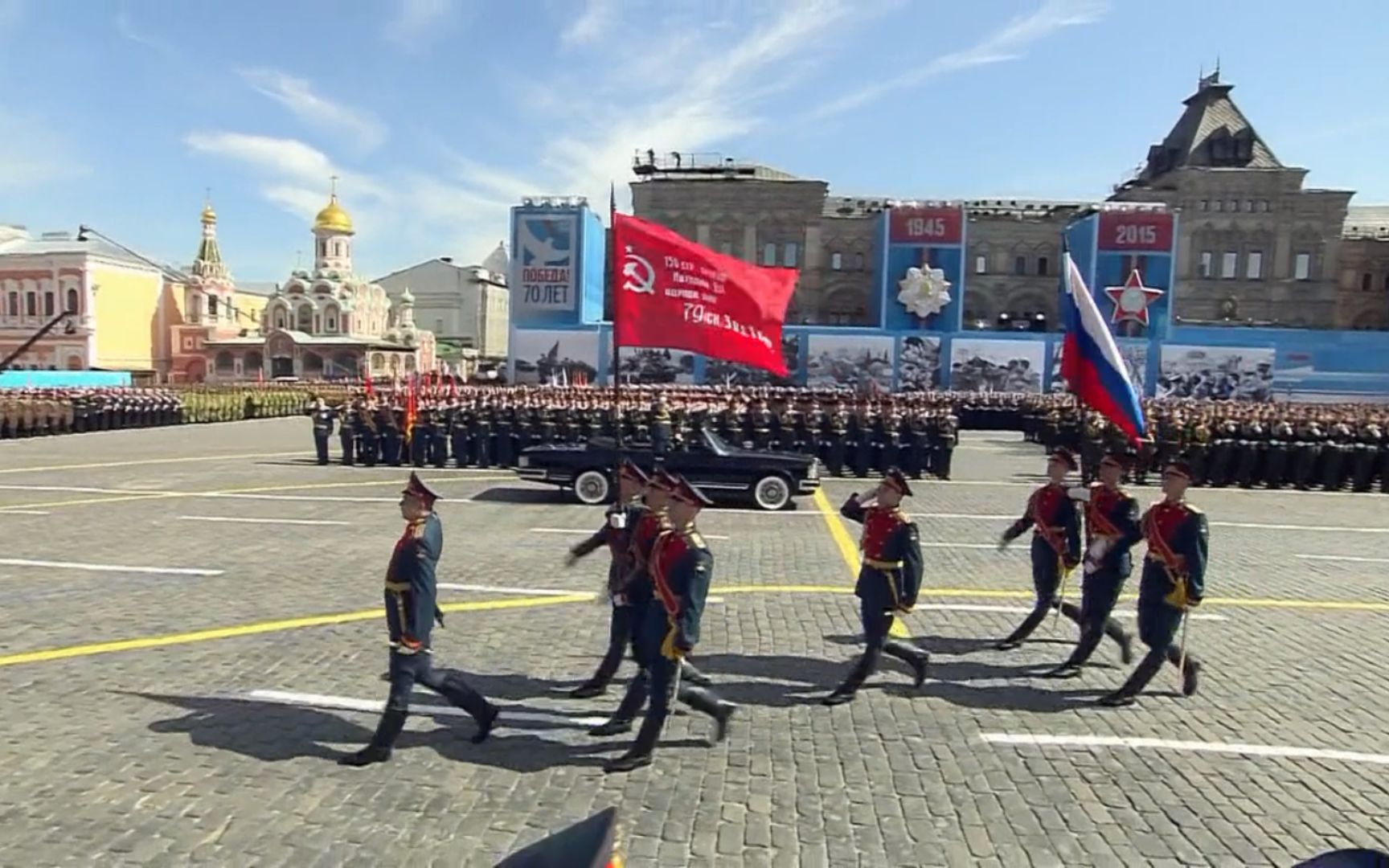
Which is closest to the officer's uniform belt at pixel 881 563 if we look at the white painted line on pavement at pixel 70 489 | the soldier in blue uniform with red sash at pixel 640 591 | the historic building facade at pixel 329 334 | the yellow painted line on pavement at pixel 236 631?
the soldier in blue uniform with red sash at pixel 640 591

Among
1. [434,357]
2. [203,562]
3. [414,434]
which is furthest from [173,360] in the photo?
[203,562]

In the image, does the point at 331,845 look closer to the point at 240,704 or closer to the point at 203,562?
the point at 240,704

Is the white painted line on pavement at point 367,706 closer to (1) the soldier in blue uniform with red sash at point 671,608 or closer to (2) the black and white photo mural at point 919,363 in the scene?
(1) the soldier in blue uniform with red sash at point 671,608

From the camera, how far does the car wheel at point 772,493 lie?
45.4 feet

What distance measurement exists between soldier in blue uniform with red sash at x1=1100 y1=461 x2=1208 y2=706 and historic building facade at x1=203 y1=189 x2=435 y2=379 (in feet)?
186

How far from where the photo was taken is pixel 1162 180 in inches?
2596

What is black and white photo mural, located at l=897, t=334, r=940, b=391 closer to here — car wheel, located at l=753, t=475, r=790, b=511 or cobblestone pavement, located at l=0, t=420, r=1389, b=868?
car wheel, located at l=753, t=475, r=790, b=511

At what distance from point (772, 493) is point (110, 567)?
8.76 m

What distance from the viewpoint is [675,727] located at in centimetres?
546

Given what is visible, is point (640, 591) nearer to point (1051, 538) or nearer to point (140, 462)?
point (1051, 538)

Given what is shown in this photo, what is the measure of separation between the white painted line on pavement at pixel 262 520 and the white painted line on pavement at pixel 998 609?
8.05 m

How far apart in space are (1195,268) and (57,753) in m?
72.3

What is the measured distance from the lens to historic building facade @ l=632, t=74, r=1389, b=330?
6275 cm

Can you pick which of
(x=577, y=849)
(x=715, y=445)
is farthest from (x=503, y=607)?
(x=715, y=445)
